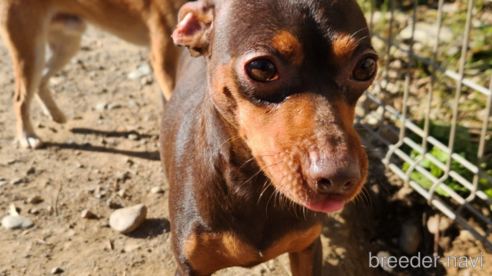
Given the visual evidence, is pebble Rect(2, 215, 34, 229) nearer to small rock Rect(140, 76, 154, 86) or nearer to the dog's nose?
small rock Rect(140, 76, 154, 86)

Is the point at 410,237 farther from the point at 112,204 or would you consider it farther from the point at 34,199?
the point at 34,199

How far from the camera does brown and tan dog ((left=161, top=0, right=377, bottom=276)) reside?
201cm

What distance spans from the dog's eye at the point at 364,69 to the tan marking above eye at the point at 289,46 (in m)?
0.24

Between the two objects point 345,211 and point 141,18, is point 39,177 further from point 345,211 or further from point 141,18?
point 345,211

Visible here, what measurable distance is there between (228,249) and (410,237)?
1581mm

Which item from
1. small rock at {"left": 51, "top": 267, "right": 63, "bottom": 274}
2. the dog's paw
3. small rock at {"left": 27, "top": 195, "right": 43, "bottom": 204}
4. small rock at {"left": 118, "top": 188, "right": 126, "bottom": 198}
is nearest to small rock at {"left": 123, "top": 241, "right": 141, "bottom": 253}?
small rock at {"left": 51, "top": 267, "right": 63, "bottom": 274}

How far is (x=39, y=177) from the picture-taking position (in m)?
4.19

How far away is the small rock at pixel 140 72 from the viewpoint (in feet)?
18.4

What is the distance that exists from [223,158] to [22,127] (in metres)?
2.78

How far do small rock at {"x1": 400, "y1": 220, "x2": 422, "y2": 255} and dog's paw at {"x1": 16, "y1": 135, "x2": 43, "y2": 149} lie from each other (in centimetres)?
281

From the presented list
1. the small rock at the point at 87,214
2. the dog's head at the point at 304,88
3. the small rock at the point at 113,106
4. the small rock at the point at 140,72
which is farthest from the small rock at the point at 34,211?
the dog's head at the point at 304,88

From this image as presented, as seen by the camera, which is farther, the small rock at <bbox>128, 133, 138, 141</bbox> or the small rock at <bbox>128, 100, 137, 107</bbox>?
the small rock at <bbox>128, 100, 137, 107</bbox>

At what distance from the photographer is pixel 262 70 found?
6.77 ft

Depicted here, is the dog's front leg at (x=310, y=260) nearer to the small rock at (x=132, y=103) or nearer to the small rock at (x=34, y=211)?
the small rock at (x=34, y=211)
